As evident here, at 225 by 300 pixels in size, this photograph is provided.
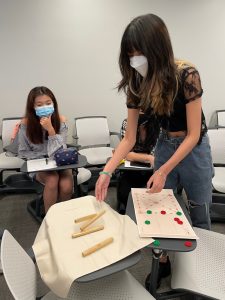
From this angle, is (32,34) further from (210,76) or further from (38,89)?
(210,76)

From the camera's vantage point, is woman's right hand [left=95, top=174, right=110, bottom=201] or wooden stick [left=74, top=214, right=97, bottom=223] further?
woman's right hand [left=95, top=174, right=110, bottom=201]

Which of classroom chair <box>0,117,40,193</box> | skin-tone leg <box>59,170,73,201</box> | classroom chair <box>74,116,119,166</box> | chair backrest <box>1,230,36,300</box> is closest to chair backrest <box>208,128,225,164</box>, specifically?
classroom chair <box>74,116,119,166</box>

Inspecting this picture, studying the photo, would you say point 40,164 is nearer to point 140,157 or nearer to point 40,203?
point 40,203

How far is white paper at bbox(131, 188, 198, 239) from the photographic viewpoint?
36.4 inches

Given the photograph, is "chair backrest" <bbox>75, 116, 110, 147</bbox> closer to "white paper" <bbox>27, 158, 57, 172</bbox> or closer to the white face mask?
"white paper" <bbox>27, 158, 57, 172</bbox>

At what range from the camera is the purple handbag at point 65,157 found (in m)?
1.89

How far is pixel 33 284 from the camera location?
0.96 meters

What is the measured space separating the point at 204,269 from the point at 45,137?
1605mm

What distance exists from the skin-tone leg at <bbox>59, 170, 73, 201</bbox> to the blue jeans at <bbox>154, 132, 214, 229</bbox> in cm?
102

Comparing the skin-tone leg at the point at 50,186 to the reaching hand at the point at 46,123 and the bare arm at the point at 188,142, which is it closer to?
the reaching hand at the point at 46,123

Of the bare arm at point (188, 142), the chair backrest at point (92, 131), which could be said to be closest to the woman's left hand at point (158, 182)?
the bare arm at point (188, 142)

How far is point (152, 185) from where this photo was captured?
1118 millimetres

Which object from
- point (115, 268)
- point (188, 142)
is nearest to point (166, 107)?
point (188, 142)

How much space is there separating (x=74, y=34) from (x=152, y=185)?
2429mm
